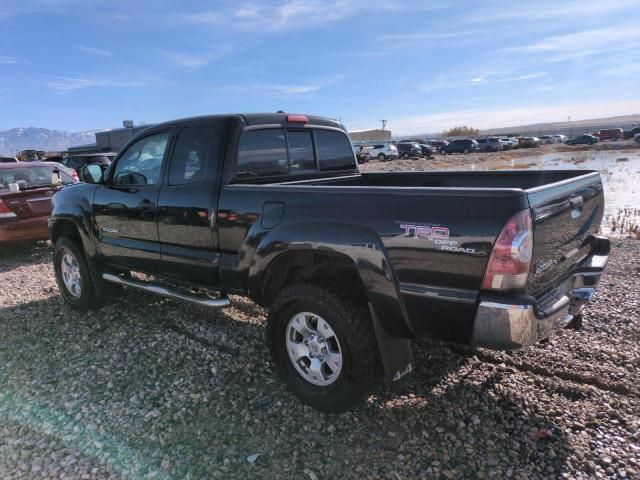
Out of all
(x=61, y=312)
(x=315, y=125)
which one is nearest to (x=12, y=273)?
(x=61, y=312)

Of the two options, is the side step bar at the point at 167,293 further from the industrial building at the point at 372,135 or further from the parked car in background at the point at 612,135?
the industrial building at the point at 372,135

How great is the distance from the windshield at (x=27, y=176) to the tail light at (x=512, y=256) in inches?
335

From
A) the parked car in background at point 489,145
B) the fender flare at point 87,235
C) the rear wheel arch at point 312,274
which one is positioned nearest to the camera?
the rear wheel arch at point 312,274

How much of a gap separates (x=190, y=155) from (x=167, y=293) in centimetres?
122

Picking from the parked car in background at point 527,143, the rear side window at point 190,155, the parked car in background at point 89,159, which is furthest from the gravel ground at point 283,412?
the parked car in background at point 527,143

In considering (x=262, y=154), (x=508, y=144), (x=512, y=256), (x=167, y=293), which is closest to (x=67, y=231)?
(x=167, y=293)

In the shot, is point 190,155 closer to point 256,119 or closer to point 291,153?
point 256,119

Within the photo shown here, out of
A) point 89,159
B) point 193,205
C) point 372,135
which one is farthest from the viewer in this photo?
Answer: point 372,135

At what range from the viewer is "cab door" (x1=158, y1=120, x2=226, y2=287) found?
385cm

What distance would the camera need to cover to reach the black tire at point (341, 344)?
9.96 feet

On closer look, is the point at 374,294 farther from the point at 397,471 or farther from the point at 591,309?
the point at 591,309

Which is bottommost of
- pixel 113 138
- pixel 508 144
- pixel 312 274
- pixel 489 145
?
pixel 508 144

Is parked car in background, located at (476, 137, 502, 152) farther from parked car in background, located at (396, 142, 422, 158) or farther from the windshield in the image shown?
the windshield

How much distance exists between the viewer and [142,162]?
4.61 m
